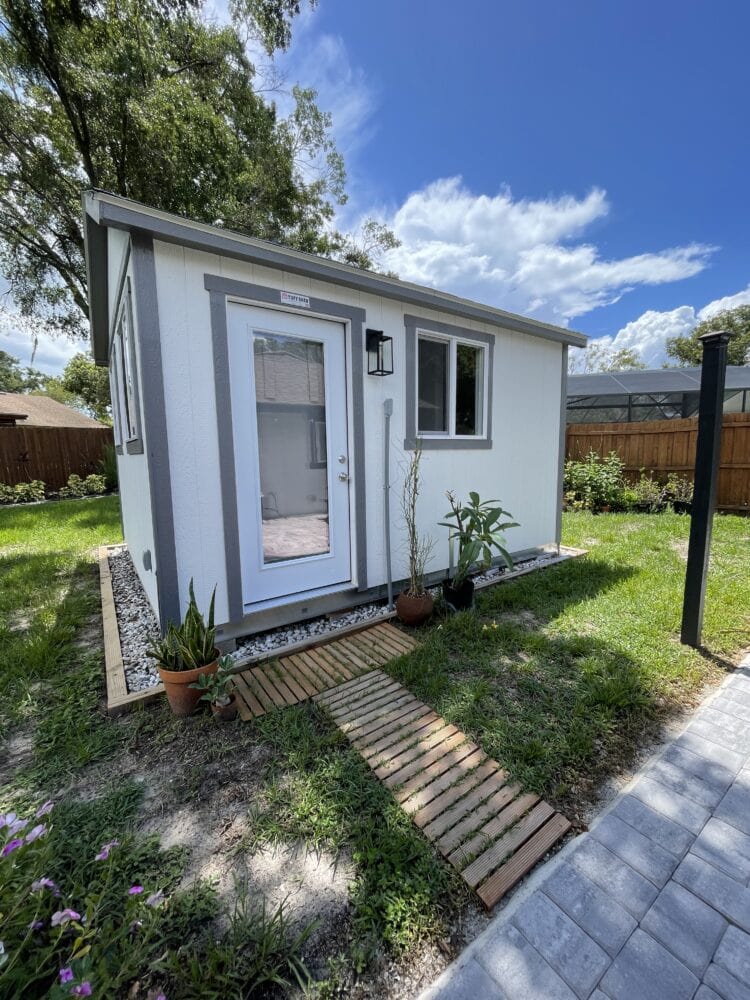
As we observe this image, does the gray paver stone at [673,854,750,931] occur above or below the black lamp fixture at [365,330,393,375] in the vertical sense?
below

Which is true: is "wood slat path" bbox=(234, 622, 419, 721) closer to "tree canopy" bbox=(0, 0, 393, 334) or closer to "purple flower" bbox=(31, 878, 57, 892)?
"purple flower" bbox=(31, 878, 57, 892)

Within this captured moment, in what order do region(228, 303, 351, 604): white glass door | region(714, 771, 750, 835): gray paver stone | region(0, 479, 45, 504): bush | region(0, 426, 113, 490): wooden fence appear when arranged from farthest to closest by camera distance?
region(0, 426, 113, 490): wooden fence, region(0, 479, 45, 504): bush, region(228, 303, 351, 604): white glass door, region(714, 771, 750, 835): gray paver stone

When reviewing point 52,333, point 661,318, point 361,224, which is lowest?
point 52,333

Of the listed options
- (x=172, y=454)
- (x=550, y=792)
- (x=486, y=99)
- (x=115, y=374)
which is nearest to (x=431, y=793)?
(x=550, y=792)

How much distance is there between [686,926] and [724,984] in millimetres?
138

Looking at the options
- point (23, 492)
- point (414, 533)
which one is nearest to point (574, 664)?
point (414, 533)

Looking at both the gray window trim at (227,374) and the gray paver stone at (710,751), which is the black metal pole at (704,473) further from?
the gray window trim at (227,374)

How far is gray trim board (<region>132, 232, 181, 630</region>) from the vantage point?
8.04ft

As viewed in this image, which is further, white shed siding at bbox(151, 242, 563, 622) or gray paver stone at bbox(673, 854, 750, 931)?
white shed siding at bbox(151, 242, 563, 622)

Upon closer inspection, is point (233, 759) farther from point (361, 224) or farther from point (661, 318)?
point (661, 318)

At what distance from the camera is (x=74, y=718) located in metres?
2.25

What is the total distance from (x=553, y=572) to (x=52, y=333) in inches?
570

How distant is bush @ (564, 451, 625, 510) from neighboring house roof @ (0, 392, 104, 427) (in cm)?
1622

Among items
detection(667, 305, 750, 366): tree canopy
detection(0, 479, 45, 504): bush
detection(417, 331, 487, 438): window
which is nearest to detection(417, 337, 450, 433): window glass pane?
detection(417, 331, 487, 438): window
